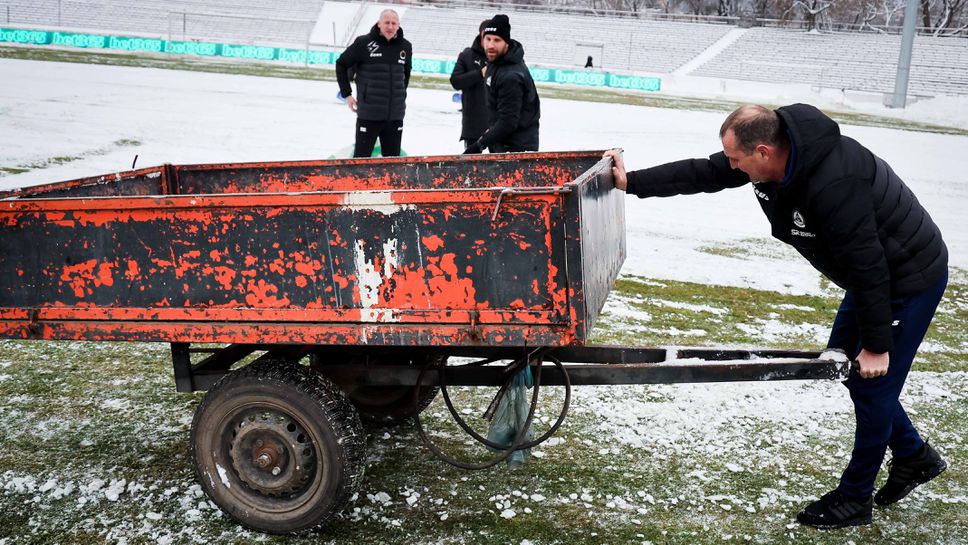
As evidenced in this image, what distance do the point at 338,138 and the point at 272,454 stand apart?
12.7 m

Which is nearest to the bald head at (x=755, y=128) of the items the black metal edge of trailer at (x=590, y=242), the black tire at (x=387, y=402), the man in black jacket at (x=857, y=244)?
the man in black jacket at (x=857, y=244)

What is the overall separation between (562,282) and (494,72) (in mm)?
4439

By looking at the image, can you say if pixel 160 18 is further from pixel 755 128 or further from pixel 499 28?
pixel 755 128

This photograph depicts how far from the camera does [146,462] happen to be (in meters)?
4.17

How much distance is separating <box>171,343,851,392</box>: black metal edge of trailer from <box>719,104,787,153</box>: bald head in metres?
0.92

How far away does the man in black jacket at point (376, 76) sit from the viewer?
9.21 meters

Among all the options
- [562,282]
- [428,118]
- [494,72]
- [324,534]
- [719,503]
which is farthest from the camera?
[428,118]

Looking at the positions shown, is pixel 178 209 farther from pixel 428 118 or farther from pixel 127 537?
pixel 428 118

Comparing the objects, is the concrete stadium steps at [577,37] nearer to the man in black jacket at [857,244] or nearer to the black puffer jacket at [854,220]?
the man in black jacket at [857,244]

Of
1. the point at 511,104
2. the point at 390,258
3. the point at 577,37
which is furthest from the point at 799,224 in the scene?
the point at 577,37

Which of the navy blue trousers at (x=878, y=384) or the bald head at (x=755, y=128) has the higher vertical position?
the bald head at (x=755, y=128)

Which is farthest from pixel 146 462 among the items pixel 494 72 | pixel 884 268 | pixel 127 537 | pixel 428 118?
pixel 428 118

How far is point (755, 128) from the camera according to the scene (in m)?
3.29

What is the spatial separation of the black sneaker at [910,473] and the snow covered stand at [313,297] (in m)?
0.80
